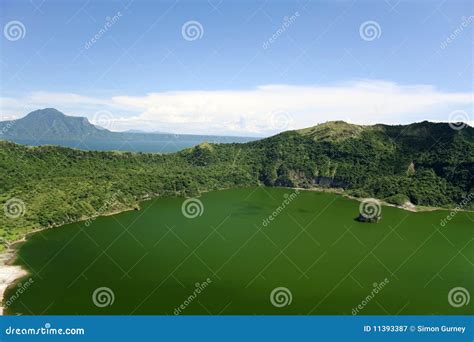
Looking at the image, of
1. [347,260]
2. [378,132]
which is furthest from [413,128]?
[347,260]

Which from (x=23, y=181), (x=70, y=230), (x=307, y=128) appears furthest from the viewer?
(x=307, y=128)

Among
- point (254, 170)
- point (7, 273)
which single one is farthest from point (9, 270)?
point (254, 170)

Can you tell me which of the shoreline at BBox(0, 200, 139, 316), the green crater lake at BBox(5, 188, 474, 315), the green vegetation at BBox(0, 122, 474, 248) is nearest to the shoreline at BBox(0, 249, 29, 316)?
the shoreline at BBox(0, 200, 139, 316)

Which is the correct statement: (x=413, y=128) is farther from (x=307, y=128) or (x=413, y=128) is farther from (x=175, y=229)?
(x=175, y=229)

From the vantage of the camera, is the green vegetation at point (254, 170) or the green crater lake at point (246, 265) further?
the green vegetation at point (254, 170)

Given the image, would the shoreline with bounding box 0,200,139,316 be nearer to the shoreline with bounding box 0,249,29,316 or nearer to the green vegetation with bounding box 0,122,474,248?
the shoreline with bounding box 0,249,29,316

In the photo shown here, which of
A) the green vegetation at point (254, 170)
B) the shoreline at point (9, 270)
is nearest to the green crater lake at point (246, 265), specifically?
the shoreline at point (9, 270)

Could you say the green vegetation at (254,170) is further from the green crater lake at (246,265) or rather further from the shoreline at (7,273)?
the green crater lake at (246,265)
